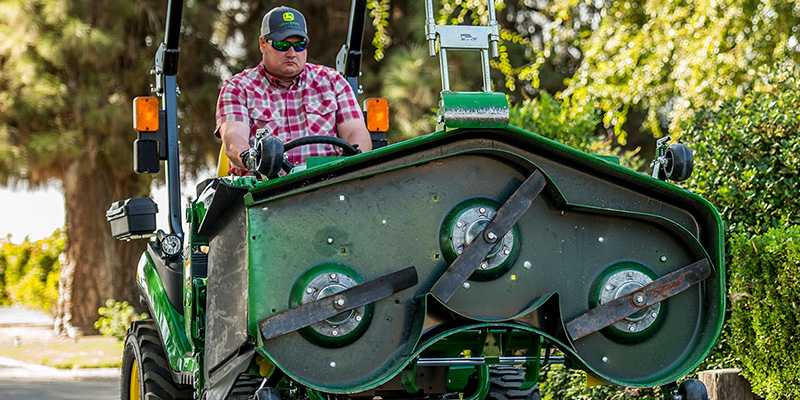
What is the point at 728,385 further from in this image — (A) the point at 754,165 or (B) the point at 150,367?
(B) the point at 150,367

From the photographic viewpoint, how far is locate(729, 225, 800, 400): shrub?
7.27 m

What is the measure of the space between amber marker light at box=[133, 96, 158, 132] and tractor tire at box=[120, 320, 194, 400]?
0.94m

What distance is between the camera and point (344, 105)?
7.17m

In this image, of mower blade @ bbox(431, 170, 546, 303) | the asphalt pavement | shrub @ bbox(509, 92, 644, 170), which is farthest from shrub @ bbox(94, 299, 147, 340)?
mower blade @ bbox(431, 170, 546, 303)

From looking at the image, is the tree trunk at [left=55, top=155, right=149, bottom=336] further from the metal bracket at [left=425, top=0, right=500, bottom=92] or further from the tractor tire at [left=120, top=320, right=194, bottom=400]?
the metal bracket at [left=425, top=0, right=500, bottom=92]

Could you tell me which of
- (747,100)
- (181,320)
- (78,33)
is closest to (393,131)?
(78,33)

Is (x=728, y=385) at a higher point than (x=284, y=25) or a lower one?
lower

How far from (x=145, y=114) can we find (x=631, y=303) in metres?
2.93

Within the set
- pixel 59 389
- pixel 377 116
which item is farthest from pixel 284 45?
pixel 59 389

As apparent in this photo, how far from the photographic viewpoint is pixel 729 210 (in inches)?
330

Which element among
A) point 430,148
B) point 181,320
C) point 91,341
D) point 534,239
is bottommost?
point 91,341

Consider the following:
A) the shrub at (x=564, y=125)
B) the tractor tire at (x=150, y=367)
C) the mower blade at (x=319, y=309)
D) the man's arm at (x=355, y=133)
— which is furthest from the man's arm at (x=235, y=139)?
the shrub at (x=564, y=125)

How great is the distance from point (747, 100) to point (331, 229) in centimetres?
472

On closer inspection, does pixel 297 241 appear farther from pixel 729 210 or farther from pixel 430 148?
pixel 729 210
